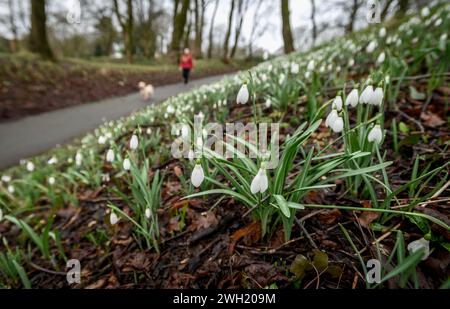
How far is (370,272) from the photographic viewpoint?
964mm

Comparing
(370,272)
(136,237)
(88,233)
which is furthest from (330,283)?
(88,233)

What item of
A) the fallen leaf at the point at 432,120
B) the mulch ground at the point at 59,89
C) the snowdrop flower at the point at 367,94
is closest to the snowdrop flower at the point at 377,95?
the snowdrop flower at the point at 367,94

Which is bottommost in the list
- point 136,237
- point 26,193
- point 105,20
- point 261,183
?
point 26,193

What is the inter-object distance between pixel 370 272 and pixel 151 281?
3.48ft

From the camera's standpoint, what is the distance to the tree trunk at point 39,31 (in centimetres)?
889

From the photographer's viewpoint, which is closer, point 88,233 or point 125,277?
point 125,277

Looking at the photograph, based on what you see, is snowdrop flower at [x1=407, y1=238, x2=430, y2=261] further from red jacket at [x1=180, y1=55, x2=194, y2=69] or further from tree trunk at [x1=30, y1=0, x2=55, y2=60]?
tree trunk at [x1=30, y1=0, x2=55, y2=60]

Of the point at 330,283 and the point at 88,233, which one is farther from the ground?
the point at 330,283

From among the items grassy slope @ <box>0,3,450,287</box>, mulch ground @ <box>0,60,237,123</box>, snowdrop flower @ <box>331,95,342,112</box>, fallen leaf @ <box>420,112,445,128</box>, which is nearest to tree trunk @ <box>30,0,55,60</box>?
mulch ground @ <box>0,60,237,123</box>

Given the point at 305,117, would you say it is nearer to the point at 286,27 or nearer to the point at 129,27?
the point at 286,27

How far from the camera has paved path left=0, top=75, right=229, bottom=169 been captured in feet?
17.6

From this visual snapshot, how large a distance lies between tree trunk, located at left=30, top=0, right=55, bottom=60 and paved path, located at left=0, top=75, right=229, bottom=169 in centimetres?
295
